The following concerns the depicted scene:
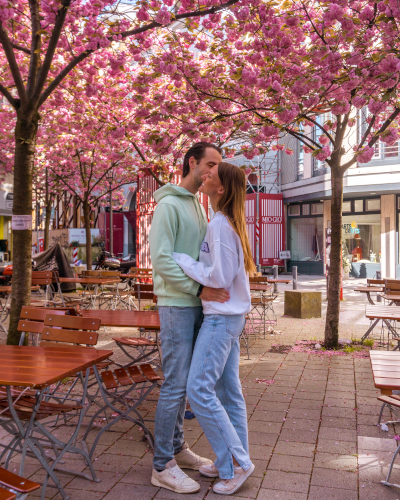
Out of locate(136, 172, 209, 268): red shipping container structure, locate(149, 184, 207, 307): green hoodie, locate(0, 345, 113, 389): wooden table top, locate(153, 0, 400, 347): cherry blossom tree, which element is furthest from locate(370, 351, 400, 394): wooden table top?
locate(136, 172, 209, 268): red shipping container structure

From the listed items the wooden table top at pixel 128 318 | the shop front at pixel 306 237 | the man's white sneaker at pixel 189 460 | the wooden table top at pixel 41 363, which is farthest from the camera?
the shop front at pixel 306 237

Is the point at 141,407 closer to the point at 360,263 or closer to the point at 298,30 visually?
the point at 298,30

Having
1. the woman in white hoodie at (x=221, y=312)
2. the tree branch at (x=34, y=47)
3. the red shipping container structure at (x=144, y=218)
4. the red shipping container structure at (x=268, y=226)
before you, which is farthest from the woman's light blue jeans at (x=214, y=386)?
the red shipping container structure at (x=268, y=226)

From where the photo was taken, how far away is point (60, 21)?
18.3 ft

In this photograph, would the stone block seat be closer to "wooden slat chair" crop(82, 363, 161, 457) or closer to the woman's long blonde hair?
"wooden slat chair" crop(82, 363, 161, 457)

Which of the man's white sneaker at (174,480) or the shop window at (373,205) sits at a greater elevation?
the shop window at (373,205)

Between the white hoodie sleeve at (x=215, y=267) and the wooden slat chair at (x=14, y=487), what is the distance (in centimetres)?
131

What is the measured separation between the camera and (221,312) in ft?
9.33

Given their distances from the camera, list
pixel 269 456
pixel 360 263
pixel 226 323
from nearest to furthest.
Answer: pixel 226 323 < pixel 269 456 < pixel 360 263

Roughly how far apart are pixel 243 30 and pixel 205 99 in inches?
48.1

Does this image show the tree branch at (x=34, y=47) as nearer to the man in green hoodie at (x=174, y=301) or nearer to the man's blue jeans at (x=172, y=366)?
the man in green hoodie at (x=174, y=301)

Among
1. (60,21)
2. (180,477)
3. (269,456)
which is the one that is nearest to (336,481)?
(269,456)

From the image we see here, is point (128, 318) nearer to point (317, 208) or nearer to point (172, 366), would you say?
point (172, 366)

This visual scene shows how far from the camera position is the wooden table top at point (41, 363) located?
253 centimetres
